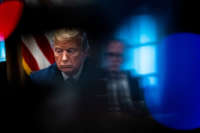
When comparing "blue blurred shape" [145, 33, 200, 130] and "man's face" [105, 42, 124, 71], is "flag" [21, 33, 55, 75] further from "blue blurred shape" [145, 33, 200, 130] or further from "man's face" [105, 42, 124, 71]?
"blue blurred shape" [145, 33, 200, 130]

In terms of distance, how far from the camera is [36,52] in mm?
2273

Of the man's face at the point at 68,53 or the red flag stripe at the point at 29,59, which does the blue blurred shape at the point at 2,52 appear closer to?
the red flag stripe at the point at 29,59

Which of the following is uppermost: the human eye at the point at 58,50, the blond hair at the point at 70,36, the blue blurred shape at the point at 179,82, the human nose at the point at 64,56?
the blond hair at the point at 70,36

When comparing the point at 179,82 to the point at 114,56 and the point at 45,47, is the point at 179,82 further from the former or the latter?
the point at 45,47

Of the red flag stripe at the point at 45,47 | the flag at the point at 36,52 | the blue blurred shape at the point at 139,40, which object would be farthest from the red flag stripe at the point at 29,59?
the blue blurred shape at the point at 139,40

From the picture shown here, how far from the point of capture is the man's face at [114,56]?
2207 millimetres

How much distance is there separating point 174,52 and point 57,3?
1248 mm

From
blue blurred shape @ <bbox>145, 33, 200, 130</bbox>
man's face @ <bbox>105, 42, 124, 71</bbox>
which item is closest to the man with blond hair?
man's face @ <bbox>105, 42, 124, 71</bbox>

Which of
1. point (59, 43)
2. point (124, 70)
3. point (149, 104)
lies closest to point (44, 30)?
point (59, 43)

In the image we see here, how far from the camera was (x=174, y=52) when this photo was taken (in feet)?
7.46

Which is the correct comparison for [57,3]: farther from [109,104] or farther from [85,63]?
[109,104]

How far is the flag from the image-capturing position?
2258 millimetres

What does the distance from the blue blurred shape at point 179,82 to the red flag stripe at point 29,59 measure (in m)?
Result: 1.14

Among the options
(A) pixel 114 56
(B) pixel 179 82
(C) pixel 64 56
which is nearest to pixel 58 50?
(C) pixel 64 56
